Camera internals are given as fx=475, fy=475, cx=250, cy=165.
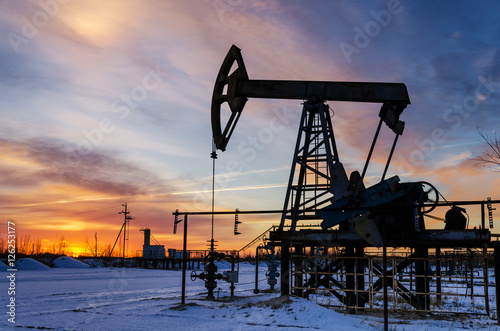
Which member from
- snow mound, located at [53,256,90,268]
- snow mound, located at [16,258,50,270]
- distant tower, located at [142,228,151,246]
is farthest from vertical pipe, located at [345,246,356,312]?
distant tower, located at [142,228,151,246]

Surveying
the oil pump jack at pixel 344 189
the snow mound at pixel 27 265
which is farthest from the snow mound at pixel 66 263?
the oil pump jack at pixel 344 189

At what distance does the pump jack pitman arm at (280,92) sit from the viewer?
18.2 m

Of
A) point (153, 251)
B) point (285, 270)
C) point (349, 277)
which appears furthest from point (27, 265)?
point (349, 277)

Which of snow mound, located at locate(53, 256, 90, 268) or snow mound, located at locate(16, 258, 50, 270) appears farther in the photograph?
snow mound, located at locate(53, 256, 90, 268)

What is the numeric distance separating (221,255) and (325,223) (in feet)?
20.5

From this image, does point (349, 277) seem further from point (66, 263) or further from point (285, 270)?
point (66, 263)

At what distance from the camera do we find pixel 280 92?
19250mm

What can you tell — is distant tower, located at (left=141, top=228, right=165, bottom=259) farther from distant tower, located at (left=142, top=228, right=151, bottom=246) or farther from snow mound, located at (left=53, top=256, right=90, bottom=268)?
snow mound, located at (left=53, top=256, right=90, bottom=268)

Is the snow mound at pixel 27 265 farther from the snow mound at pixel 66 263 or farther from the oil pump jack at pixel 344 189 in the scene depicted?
the oil pump jack at pixel 344 189

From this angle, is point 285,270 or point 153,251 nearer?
point 285,270

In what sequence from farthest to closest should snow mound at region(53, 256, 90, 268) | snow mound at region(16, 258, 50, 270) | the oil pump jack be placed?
1. snow mound at region(53, 256, 90, 268)
2. snow mound at region(16, 258, 50, 270)
3. the oil pump jack

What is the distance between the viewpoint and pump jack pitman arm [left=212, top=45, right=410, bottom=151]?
1816cm

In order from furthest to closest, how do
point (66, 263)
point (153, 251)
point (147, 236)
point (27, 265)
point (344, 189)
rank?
point (147, 236) → point (153, 251) → point (66, 263) → point (27, 265) → point (344, 189)

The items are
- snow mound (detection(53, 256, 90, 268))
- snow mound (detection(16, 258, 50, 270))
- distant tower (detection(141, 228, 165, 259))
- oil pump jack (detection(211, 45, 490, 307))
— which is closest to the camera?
oil pump jack (detection(211, 45, 490, 307))
